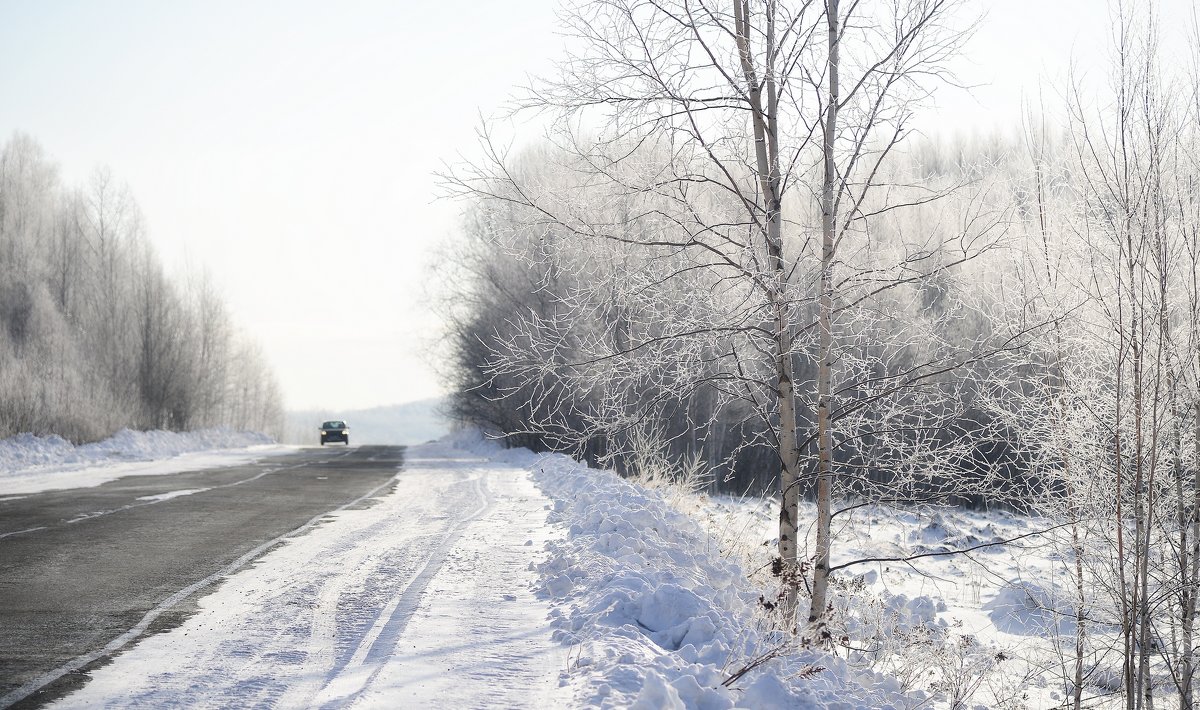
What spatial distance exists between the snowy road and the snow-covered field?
0.02m

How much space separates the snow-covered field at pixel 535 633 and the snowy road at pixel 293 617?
1.0 inches

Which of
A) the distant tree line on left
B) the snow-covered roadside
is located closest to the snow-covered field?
the snow-covered roadside

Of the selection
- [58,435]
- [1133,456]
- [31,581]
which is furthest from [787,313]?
[58,435]

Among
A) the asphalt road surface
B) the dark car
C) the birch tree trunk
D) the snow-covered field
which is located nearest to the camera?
the snow-covered field

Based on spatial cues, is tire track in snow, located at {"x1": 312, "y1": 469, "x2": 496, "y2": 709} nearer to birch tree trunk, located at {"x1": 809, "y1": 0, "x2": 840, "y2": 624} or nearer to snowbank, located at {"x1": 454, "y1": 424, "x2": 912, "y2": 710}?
snowbank, located at {"x1": 454, "y1": 424, "x2": 912, "y2": 710}

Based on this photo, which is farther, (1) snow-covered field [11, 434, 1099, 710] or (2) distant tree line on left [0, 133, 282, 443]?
(2) distant tree line on left [0, 133, 282, 443]

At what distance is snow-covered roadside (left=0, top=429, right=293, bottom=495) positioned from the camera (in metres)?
18.2

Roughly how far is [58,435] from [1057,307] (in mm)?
30172

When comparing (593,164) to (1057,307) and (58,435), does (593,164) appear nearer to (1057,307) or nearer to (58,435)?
(1057,307)

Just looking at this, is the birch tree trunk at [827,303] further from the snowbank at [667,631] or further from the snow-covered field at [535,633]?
the snowbank at [667,631]

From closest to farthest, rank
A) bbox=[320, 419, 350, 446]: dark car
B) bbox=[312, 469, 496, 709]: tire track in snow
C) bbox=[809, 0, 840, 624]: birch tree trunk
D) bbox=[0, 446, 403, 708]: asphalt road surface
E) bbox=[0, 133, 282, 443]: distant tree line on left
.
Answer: bbox=[312, 469, 496, 709]: tire track in snow < bbox=[0, 446, 403, 708]: asphalt road surface < bbox=[809, 0, 840, 624]: birch tree trunk < bbox=[0, 133, 282, 443]: distant tree line on left < bbox=[320, 419, 350, 446]: dark car

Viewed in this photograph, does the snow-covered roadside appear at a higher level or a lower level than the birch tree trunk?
lower

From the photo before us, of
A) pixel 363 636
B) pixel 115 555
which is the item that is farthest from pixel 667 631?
pixel 115 555

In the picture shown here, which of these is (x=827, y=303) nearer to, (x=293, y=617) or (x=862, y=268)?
(x=862, y=268)
